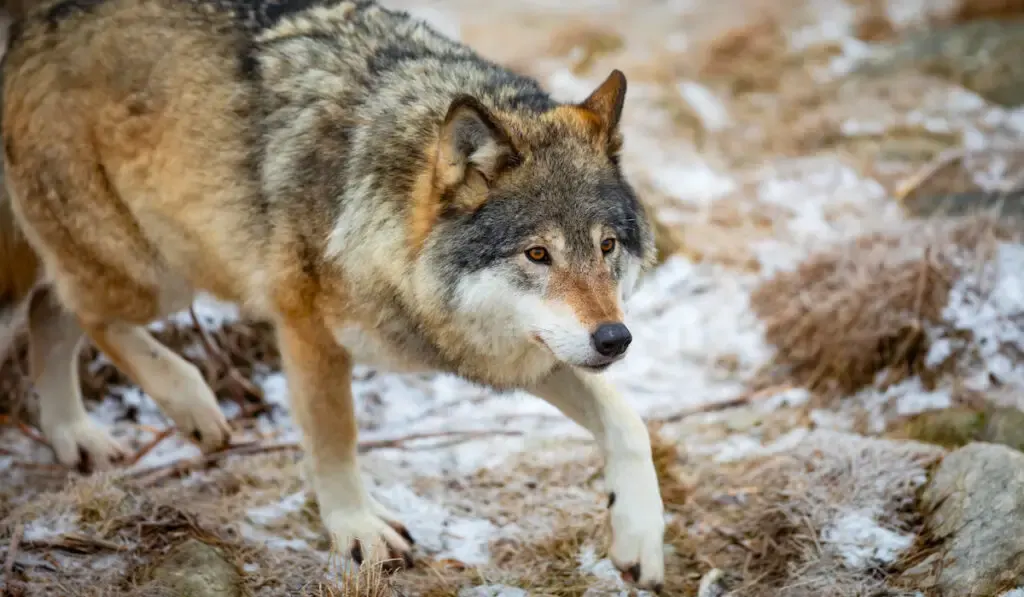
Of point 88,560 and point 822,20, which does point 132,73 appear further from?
point 822,20

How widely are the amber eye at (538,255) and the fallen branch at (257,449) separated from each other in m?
1.99

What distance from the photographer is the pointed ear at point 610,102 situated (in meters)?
3.59

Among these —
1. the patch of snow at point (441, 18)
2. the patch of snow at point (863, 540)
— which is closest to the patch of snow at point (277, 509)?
the patch of snow at point (863, 540)

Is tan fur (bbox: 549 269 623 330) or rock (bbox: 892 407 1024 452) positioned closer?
tan fur (bbox: 549 269 623 330)

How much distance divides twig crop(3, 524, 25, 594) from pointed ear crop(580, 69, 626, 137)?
2.75 m

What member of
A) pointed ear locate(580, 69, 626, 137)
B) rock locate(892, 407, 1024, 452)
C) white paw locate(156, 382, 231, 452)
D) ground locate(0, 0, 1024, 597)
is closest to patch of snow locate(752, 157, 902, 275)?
ground locate(0, 0, 1024, 597)

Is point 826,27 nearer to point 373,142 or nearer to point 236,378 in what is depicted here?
point 236,378

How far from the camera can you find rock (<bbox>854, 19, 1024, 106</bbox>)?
9.15 m

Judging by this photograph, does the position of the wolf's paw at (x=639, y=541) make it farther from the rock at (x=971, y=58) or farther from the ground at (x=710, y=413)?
the rock at (x=971, y=58)

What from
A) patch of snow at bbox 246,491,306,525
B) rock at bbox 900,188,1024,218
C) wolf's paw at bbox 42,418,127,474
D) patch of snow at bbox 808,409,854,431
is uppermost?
rock at bbox 900,188,1024,218

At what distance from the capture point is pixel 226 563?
364cm

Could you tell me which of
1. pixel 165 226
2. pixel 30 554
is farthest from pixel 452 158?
pixel 30 554

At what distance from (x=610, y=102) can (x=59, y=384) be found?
3.31 meters

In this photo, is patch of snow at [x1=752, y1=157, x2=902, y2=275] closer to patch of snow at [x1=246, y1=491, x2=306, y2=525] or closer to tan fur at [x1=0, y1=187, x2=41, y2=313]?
patch of snow at [x1=246, y1=491, x2=306, y2=525]
